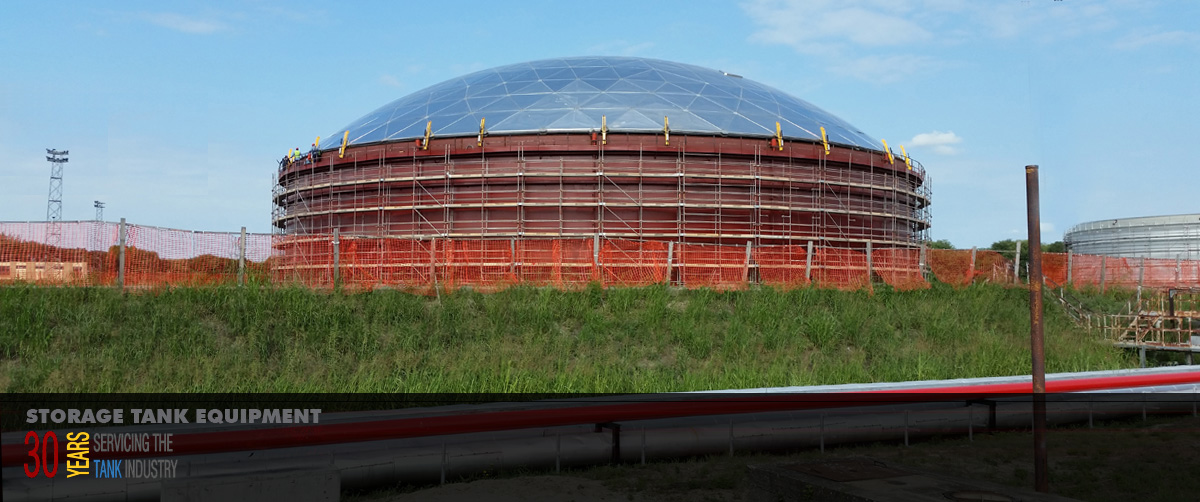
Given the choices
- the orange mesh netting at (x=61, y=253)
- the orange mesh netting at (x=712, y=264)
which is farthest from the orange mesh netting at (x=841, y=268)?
the orange mesh netting at (x=61, y=253)

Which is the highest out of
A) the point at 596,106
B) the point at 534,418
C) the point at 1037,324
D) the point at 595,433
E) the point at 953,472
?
the point at 596,106

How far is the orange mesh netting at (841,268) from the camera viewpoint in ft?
63.3

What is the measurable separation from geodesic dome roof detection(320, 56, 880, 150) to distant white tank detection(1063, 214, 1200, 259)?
109 feet

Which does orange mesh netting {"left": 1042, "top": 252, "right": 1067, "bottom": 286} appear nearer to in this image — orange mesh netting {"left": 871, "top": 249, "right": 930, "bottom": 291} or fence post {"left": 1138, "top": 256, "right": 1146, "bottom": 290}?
fence post {"left": 1138, "top": 256, "right": 1146, "bottom": 290}

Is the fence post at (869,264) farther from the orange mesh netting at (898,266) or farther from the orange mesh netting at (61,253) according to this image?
the orange mesh netting at (61,253)

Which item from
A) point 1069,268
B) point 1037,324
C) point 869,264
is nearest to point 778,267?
point 869,264

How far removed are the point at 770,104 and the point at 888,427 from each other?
19.1 meters

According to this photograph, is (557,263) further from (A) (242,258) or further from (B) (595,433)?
(B) (595,433)

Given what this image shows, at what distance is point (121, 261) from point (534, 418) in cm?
929

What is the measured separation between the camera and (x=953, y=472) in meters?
7.86

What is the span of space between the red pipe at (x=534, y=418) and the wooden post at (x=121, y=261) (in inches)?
300

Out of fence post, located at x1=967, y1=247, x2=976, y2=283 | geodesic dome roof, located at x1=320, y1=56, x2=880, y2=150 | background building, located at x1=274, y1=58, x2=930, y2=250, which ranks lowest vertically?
fence post, located at x1=967, y1=247, x2=976, y2=283

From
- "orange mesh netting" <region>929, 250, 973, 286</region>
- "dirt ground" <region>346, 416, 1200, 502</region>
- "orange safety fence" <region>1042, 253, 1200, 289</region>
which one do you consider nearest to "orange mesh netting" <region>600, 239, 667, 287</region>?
"orange mesh netting" <region>929, 250, 973, 286</region>

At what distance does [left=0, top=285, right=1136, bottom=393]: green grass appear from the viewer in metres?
11.4
